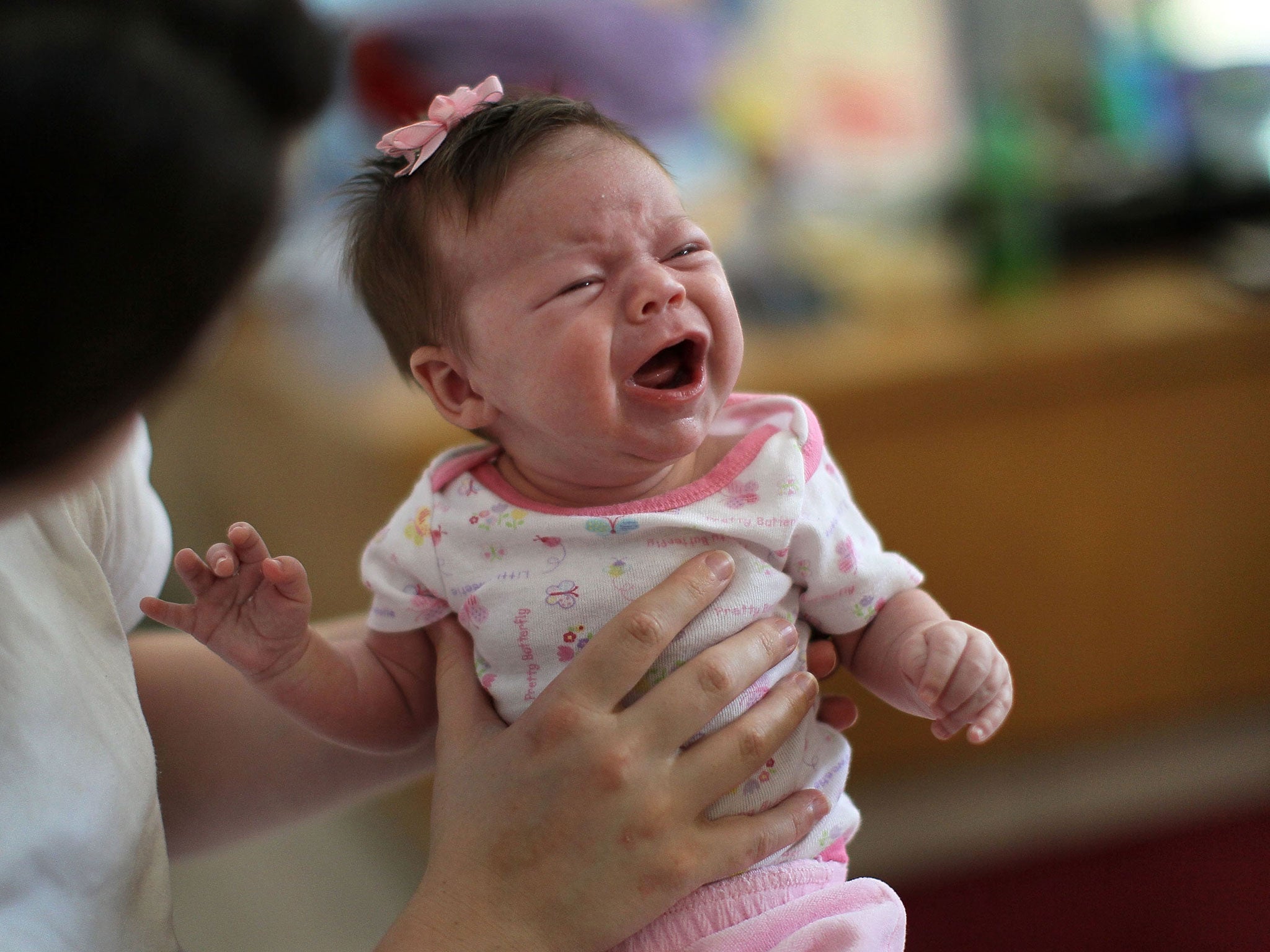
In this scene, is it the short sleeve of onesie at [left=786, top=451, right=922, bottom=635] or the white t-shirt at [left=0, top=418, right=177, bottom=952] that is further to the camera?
the short sleeve of onesie at [left=786, top=451, right=922, bottom=635]

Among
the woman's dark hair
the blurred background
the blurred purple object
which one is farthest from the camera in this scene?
the blurred purple object

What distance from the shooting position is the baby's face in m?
0.67

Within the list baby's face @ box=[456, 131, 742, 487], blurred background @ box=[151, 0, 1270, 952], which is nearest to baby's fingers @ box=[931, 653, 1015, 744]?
baby's face @ box=[456, 131, 742, 487]

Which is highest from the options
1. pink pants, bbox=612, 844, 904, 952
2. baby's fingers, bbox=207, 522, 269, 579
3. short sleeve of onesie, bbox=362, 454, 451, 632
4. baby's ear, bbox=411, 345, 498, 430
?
baby's ear, bbox=411, 345, 498, 430

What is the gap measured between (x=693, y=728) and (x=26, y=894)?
1.12 feet

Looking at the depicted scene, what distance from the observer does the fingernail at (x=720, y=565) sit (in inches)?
26.8

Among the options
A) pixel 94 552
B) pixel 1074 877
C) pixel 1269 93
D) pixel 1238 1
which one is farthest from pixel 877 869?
pixel 1238 1

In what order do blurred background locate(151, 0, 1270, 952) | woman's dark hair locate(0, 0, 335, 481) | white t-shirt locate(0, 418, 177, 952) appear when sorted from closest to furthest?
woman's dark hair locate(0, 0, 335, 481) < white t-shirt locate(0, 418, 177, 952) < blurred background locate(151, 0, 1270, 952)

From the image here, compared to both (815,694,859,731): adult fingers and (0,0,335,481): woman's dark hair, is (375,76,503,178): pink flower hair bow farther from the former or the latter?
(815,694,859,731): adult fingers

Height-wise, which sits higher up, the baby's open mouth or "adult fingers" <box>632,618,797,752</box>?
the baby's open mouth

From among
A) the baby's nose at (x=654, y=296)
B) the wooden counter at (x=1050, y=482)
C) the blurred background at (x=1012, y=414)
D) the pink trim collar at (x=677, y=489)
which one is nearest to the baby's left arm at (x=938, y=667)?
the pink trim collar at (x=677, y=489)

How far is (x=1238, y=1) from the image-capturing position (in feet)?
7.05

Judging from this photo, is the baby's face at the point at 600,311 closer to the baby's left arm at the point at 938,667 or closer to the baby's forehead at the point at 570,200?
the baby's forehead at the point at 570,200

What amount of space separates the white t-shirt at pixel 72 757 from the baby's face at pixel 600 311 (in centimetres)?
21
